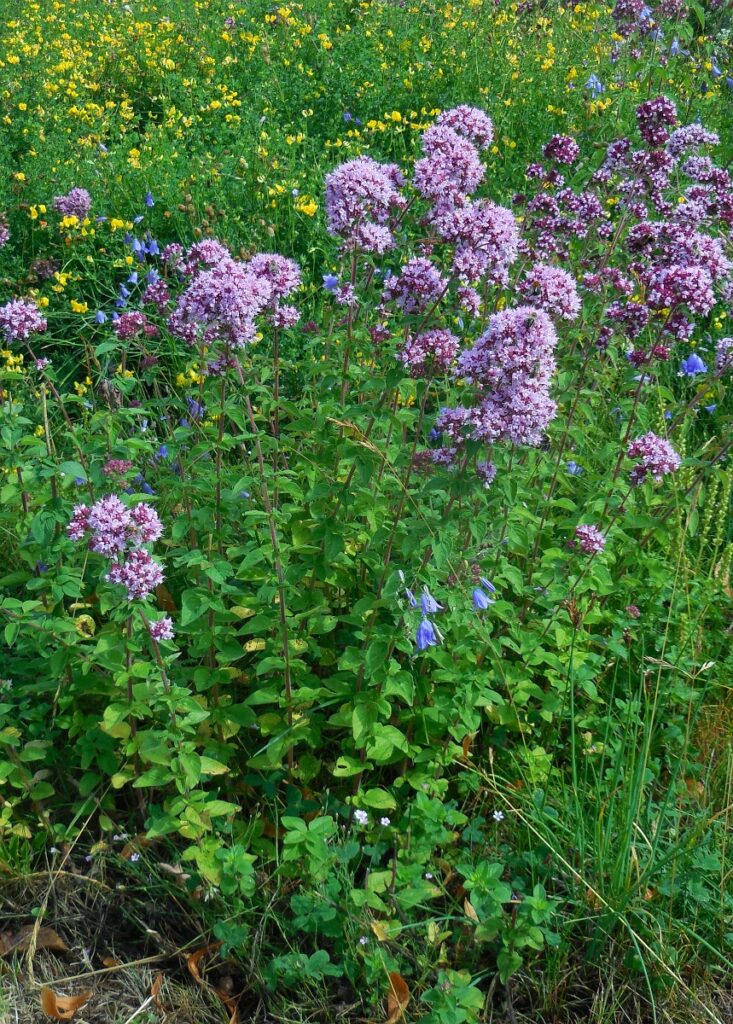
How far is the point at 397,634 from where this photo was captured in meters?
2.67

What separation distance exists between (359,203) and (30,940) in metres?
2.33

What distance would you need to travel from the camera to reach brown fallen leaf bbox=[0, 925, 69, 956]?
2.78 metres

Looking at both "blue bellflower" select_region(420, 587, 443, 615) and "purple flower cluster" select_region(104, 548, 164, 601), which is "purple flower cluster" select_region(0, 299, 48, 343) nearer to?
"purple flower cluster" select_region(104, 548, 164, 601)

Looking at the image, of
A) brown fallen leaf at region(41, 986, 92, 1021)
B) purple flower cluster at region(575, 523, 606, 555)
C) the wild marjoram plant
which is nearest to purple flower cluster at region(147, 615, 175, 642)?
the wild marjoram plant

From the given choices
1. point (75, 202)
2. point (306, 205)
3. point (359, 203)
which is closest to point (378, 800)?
point (359, 203)

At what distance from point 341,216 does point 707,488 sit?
2202 millimetres

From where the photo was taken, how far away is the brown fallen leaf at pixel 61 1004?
262 cm

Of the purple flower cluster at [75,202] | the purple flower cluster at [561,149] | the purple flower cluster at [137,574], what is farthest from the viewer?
the purple flower cluster at [75,202]

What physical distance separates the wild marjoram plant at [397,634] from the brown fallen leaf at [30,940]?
0.85ft

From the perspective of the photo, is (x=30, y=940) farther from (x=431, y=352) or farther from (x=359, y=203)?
(x=359, y=203)

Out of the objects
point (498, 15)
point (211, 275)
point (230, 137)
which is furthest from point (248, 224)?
point (498, 15)

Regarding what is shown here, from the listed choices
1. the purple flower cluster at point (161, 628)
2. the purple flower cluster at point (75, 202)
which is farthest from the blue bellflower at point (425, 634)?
the purple flower cluster at point (75, 202)

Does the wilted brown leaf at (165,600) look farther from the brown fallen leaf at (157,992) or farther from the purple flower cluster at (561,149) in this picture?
the purple flower cluster at (561,149)

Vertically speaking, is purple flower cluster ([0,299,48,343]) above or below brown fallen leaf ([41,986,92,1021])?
above
